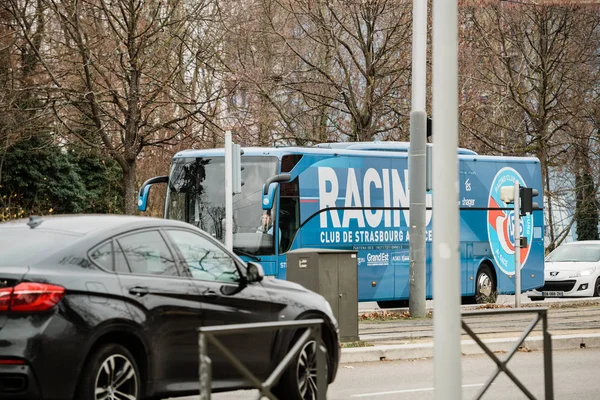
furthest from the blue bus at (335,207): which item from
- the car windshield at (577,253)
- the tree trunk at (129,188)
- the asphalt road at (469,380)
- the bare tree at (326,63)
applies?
the asphalt road at (469,380)

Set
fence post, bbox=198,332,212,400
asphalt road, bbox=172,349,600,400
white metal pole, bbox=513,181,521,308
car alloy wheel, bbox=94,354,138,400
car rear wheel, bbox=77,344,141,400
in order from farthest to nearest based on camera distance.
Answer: white metal pole, bbox=513,181,521,308 → asphalt road, bbox=172,349,600,400 → car alloy wheel, bbox=94,354,138,400 → car rear wheel, bbox=77,344,141,400 → fence post, bbox=198,332,212,400

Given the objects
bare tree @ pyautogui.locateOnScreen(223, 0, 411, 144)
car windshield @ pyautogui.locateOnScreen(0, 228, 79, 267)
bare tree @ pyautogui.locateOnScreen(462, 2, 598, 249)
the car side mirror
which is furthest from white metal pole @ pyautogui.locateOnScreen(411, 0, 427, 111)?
bare tree @ pyautogui.locateOnScreen(462, 2, 598, 249)

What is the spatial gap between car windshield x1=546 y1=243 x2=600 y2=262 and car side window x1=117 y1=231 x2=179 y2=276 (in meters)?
22.0

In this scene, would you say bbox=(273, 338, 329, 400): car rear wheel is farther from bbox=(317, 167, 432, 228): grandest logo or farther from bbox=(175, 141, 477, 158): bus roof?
bbox=(317, 167, 432, 228): grandest logo

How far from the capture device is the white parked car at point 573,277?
93.0 ft

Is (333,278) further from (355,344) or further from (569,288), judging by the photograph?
(569,288)

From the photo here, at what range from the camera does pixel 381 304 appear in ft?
84.5

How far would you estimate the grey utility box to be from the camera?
15.0 m

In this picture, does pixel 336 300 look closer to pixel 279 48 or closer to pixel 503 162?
pixel 503 162

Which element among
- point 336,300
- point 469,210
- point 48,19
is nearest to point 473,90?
point 469,210

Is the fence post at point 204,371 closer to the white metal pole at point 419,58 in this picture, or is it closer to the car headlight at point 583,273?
the white metal pole at point 419,58

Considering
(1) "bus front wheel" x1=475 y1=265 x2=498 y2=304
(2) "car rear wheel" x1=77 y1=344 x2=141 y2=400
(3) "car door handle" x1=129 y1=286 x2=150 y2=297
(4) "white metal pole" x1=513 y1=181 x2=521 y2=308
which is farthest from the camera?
(1) "bus front wheel" x1=475 y1=265 x2=498 y2=304

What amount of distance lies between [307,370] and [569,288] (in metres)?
21.2

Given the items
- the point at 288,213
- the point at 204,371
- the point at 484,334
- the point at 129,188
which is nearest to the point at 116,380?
the point at 204,371
